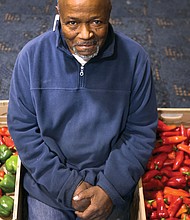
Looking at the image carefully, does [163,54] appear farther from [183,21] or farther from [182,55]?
[183,21]

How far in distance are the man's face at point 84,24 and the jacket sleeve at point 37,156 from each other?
308mm

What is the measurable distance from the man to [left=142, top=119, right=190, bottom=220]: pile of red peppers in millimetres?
321

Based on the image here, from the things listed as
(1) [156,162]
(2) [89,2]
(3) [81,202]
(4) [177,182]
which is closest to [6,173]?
(3) [81,202]

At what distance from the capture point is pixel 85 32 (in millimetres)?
1139

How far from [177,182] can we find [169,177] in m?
0.07

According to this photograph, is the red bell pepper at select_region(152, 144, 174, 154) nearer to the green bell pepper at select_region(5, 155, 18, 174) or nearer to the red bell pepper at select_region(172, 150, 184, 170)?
the red bell pepper at select_region(172, 150, 184, 170)

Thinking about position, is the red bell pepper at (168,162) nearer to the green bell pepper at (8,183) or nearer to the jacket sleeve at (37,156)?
the jacket sleeve at (37,156)

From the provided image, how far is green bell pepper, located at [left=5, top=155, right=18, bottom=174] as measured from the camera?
1836mm

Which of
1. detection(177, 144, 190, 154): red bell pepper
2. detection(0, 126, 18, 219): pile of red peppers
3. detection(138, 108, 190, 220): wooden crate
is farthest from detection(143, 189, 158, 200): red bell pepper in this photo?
detection(0, 126, 18, 219): pile of red peppers

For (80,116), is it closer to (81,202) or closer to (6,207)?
(81,202)

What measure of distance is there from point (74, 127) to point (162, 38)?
1.80 meters

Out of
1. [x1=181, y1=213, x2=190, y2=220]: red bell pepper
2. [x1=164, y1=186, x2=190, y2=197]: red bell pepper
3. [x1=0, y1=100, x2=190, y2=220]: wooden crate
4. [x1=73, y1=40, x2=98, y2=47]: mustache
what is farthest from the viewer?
[x1=164, y1=186, x2=190, y2=197]: red bell pepper

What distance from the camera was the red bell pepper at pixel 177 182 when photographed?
1.85 metres

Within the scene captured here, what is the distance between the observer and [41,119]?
1.36m
